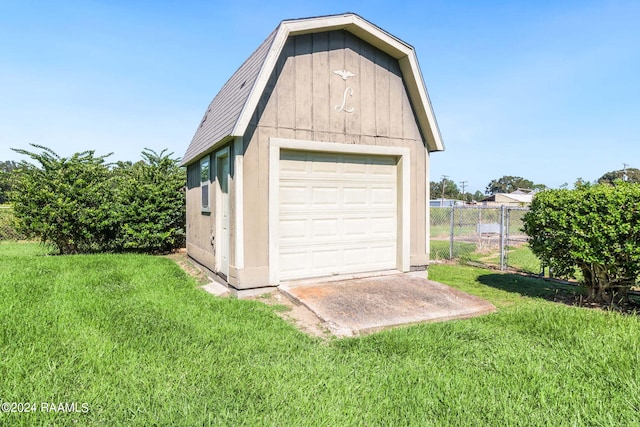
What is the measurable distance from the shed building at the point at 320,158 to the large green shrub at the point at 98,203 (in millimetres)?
4323

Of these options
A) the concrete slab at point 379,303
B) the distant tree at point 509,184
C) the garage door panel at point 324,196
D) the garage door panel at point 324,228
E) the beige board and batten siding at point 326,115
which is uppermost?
the distant tree at point 509,184

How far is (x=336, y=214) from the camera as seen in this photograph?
6340mm

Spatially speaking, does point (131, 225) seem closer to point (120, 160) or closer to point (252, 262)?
point (120, 160)

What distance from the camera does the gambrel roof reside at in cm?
531

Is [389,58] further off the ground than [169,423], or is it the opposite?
[389,58]

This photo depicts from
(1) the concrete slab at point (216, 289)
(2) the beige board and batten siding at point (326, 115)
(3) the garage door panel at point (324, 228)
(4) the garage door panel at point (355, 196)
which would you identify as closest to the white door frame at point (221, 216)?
(1) the concrete slab at point (216, 289)

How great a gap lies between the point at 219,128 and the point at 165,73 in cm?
475

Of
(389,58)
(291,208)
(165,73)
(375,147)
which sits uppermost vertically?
(165,73)

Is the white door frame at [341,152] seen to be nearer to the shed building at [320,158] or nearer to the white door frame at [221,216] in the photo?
the shed building at [320,158]

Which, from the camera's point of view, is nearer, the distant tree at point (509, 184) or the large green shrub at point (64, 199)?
the large green shrub at point (64, 199)

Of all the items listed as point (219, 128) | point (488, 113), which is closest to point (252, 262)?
point (219, 128)

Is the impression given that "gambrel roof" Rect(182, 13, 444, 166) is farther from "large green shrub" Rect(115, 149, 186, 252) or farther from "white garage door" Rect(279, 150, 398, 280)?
"large green shrub" Rect(115, 149, 186, 252)

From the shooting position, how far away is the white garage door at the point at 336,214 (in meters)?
5.98

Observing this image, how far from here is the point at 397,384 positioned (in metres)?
2.66
